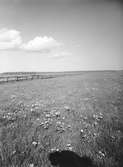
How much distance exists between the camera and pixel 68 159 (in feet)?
8.76

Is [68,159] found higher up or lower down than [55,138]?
lower down

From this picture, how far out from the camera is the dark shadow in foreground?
2.53 meters

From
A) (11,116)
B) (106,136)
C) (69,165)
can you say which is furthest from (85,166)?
(11,116)

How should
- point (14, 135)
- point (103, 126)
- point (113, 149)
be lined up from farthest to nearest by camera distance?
point (103, 126), point (14, 135), point (113, 149)

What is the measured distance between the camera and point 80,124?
4.45 meters

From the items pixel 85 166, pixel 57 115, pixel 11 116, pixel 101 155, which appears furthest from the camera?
pixel 57 115

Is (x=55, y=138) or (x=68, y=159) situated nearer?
(x=68, y=159)

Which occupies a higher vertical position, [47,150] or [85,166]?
[47,150]

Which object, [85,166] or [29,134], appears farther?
[29,134]

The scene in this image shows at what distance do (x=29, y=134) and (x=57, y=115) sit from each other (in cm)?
189

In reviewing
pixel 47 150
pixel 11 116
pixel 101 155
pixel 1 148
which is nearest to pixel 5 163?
pixel 1 148

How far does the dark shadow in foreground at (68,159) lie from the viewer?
2525 mm

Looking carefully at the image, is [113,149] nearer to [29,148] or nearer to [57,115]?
[29,148]

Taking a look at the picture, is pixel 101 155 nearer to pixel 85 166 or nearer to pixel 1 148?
pixel 85 166
